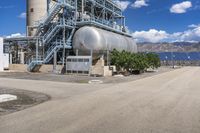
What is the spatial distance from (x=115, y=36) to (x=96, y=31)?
9762mm

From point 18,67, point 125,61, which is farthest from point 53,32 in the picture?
point 125,61

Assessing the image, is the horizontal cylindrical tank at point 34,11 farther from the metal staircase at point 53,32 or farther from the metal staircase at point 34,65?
the metal staircase at point 34,65

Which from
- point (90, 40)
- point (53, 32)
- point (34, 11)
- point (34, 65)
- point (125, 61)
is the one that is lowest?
point (34, 65)

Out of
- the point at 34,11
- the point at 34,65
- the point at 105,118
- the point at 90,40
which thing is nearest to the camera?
the point at 105,118

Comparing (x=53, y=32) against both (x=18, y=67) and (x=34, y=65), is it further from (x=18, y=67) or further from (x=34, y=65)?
(x=18, y=67)

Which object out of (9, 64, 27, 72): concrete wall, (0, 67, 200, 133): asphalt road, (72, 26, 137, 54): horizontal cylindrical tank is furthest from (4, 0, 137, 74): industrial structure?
(0, 67, 200, 133): asphalt road

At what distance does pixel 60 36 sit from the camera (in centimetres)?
5400

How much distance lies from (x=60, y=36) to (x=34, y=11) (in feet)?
34.7

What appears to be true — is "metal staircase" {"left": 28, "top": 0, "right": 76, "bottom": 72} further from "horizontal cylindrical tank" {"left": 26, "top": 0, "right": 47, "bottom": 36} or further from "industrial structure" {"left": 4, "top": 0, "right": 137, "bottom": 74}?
"horizontal cylindrical tank" {"left": 26, "top": 0, "right": 47, "bottom": 36}

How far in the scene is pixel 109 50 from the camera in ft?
177

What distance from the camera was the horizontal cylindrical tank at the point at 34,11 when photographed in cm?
6077

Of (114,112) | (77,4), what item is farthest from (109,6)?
(114,112)

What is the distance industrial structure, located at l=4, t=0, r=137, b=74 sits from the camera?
5088 centimetres

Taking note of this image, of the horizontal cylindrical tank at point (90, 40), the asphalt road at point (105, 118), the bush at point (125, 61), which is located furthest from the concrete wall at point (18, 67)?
the asphalt road at point (105, 118)
